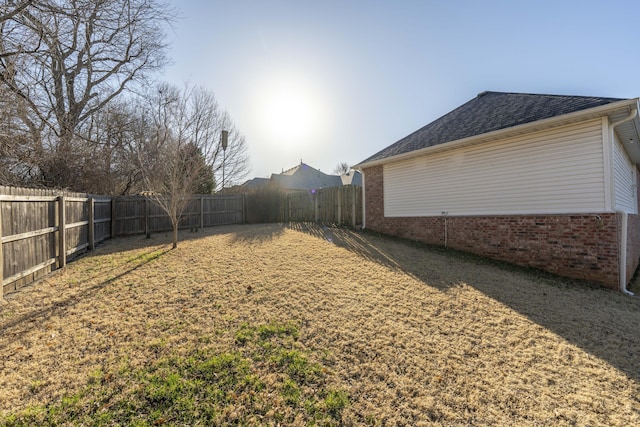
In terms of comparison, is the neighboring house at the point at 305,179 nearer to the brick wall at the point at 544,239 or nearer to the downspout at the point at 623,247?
the brick wall at the point at 544,239

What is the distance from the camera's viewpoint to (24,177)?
845 centimetres

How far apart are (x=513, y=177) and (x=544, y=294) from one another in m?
3.21

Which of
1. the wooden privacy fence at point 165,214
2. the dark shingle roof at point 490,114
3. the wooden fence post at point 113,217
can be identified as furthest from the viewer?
the wooden privacy fence at point 165,214

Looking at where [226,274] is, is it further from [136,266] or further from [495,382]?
[495,382]

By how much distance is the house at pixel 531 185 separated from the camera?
583 centimetres

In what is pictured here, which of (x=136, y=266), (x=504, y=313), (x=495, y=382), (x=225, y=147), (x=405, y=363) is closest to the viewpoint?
(x=495, y=382)

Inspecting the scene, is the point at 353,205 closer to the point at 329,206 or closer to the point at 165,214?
the point at 329,206

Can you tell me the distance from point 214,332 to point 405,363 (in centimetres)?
220

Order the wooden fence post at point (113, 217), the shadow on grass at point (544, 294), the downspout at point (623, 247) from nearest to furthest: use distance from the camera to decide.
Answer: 1. the shadow on grass at point (544, 294)
2. the downspout at point (623, 247)
3. the wooden fence post at point (113, 217)

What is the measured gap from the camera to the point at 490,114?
865 centimetres

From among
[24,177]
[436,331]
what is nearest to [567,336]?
[436,331]

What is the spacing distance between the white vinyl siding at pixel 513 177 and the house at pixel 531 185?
2 centimetres

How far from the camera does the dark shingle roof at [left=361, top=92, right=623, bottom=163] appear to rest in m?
6.58

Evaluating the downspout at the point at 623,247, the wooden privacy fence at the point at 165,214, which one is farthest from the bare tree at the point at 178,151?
the downspout at the point at 623,247
